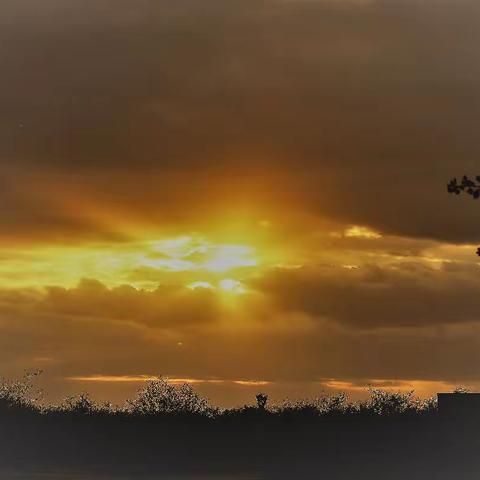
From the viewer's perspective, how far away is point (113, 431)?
5406cm

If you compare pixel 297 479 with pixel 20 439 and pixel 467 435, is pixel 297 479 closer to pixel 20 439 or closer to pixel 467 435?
pixel 467 435

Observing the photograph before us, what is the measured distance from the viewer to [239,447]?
171ft

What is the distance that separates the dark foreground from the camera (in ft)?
144

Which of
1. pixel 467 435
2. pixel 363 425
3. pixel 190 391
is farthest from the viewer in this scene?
pixel 190 391

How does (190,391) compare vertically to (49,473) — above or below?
above

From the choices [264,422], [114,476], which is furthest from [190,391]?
[114,476]

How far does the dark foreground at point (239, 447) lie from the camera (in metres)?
43.9

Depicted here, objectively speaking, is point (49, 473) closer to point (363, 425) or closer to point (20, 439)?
point (20, 439)

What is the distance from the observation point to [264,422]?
54938mm

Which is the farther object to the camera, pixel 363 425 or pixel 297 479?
pixel 363 425

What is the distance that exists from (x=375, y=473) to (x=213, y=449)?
37.9 ft

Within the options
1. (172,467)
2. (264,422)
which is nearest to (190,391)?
(264,422)

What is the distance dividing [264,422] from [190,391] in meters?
22.1

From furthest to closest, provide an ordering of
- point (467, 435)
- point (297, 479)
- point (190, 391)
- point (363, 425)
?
point (190, 391), point (363, 425), point (467, 435), point (297, 479)
